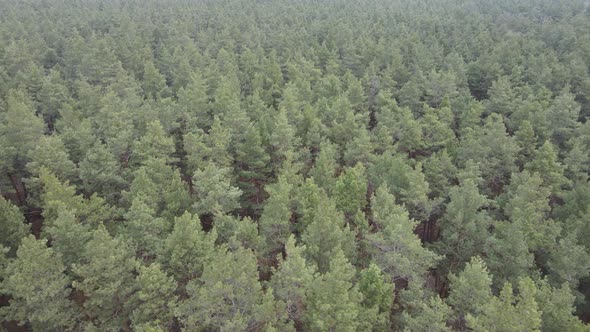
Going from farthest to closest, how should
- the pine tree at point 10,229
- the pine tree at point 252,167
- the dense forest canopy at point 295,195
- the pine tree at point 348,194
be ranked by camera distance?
the pine tree at point 252,167
the pine tree at point 348,194
the pine tree at point 10,229
the dense forest canopy at point 295,195

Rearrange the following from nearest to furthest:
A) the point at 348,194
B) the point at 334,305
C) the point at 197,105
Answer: the point at 334,305 < the point at 348,194 < the point at 197,105

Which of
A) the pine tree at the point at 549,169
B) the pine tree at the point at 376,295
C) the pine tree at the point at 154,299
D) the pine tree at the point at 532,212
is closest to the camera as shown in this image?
the pine tree at the point at 154,299

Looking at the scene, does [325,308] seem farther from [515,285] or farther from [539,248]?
[539,248]

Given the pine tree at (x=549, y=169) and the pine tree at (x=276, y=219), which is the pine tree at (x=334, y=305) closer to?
the pine tree at (x=276, y=219)

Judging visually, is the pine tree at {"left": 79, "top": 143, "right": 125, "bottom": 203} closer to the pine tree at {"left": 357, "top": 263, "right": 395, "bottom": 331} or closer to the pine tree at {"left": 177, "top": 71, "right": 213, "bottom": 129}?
the pine tree at {"left": 177, "top": 71, "right": 213, "bottom": 129}

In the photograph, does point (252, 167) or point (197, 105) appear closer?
point (252, 167)

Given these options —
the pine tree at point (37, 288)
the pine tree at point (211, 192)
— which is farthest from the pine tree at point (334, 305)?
the pine tree at point (37, 288)

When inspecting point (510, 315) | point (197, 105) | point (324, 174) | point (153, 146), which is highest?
point (510, 315)

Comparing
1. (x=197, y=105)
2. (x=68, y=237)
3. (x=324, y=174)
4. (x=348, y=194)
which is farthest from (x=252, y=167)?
(x=68, y=237)

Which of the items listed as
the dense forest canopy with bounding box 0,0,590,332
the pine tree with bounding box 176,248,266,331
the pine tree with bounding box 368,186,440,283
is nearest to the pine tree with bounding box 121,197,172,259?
the dense forest canopy with bounding box 0,0,590,332

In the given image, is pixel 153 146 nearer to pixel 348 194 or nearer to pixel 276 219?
pixel 276 219
